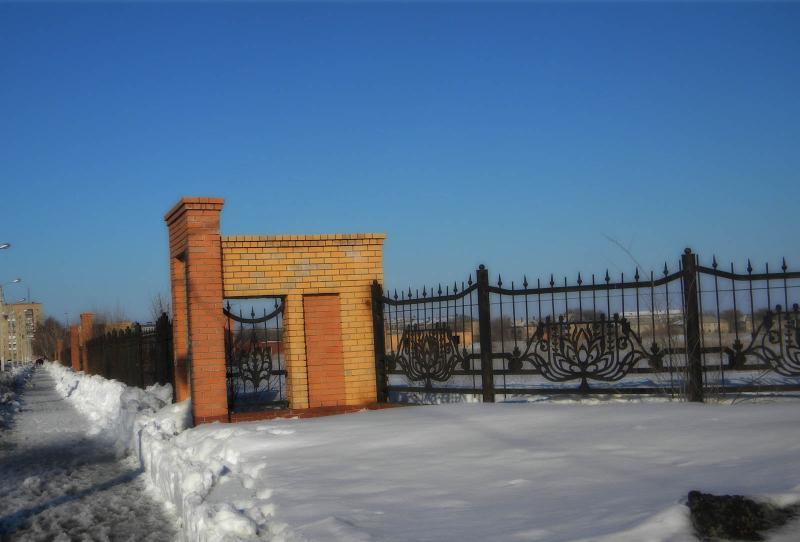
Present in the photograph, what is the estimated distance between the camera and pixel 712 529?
12.0 feet

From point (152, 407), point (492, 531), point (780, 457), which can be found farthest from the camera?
point (152, 407)

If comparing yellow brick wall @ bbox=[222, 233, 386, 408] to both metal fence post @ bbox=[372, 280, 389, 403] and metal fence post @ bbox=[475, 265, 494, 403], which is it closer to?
metal fence post @ bbox=[372, 280, 389, 403]

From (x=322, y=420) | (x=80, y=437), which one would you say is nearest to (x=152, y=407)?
(x=80, y=437)

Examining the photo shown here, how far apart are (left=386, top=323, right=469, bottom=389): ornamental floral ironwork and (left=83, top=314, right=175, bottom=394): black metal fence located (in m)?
3.95

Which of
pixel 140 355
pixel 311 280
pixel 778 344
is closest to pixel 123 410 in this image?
pixel 140 355

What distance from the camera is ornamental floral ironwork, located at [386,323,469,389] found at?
33.3 ft

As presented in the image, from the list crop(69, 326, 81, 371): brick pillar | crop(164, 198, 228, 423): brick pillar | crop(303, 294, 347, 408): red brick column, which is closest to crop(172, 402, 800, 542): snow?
crop(164, 198, 228, 423): brick pillar

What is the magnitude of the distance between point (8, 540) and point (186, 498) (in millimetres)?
1715

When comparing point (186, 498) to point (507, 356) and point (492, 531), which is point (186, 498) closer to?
point (492, 531)

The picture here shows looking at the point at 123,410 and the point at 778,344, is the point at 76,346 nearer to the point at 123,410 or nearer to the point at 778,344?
the point at 123,410

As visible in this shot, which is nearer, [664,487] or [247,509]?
[664,487]

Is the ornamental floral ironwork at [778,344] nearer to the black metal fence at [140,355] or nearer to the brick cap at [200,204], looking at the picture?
the brick cap at [200,204]

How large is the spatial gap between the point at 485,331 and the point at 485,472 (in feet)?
13.5

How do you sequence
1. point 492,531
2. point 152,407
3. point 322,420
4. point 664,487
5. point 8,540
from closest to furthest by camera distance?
Answer: point 492,531 < point 664,487 < point 8,540 < point 322,420 < point 152,407
